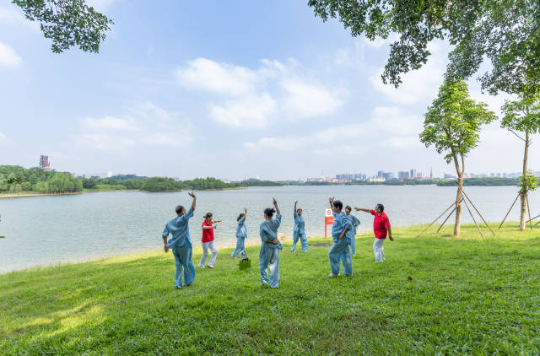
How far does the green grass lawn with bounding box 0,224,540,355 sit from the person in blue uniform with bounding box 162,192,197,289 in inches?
17.1

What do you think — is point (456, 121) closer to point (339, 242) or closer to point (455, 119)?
point (455, 119)

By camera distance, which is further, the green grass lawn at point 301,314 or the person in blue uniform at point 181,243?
the person in blue uniform at point 181,243

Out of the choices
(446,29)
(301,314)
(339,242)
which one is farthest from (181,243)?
(446,29)

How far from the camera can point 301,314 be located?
4895 mm

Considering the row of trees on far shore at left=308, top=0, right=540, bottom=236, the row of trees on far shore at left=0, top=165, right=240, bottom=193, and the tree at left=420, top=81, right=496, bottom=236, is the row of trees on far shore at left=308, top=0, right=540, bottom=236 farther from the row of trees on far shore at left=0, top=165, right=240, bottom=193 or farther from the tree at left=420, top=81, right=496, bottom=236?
the row of trees on far shore at left=0, top=165, right=240, bottom=193

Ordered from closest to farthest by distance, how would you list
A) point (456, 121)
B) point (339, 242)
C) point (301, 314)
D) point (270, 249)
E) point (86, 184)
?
point (301, 314), point (270, 249), point (339, 242), point (456, 121), point (86, 184)

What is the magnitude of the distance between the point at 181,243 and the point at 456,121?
16.5 metres

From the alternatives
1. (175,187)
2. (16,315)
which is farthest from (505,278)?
(175,187)

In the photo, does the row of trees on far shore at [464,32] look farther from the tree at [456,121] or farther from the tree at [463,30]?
the tree at [456,121]

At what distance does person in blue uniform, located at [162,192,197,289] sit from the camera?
6625 mm

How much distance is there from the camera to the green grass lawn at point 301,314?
3.84 meters

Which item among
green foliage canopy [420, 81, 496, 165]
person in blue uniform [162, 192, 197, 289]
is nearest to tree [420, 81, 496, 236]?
green foliage canopy [420, 81, 496, 165]

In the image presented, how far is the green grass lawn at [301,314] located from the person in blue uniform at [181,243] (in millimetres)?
435

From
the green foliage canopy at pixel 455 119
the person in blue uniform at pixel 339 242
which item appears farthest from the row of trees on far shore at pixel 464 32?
the green foliage canopy at pixel 455 119
